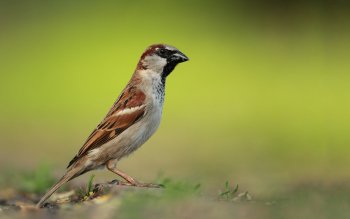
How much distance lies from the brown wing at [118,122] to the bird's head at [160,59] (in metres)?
0.30

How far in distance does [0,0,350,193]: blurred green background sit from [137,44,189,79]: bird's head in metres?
1.35

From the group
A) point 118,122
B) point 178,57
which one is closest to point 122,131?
point 118,122

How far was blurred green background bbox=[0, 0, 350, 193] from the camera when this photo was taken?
364 inches

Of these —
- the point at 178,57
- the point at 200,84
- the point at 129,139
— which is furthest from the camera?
the point at 200,84

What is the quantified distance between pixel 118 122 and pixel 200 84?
8.34m

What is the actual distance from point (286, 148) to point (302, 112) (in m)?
2.73

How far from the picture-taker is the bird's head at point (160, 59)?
21.2ft

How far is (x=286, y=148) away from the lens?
32.0 feet

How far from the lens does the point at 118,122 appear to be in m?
6.23

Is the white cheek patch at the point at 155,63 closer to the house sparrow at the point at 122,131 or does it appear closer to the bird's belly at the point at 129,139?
the house sparrow at the point at 122,131

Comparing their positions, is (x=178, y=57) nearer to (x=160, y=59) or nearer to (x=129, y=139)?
(x=160, y=59)

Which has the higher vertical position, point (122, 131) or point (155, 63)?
point (155, 63)

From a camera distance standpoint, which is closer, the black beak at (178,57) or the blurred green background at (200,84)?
the black beak at (178,57)

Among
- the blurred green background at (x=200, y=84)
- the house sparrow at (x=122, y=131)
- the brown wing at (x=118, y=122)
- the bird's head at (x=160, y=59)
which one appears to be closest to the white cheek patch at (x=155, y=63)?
the bird's head at (x=160, y=59)
